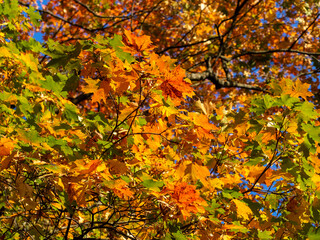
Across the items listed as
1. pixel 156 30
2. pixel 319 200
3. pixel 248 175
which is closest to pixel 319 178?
pixel 319 200

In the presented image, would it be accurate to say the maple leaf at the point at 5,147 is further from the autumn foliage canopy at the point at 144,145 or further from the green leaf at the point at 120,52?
the green leaf at the point at 120,52

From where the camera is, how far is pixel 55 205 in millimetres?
2721

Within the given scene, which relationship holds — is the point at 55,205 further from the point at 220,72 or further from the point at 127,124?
the point at 220,72

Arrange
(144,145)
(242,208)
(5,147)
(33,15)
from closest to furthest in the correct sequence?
1. (5,147)
2. (242,208)
3. (144,145)
4. (33,15)

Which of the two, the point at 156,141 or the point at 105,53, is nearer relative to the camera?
the point at 105,53

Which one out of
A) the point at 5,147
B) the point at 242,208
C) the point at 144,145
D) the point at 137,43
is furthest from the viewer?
the point at 144,145

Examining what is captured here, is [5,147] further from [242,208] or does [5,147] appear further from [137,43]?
[242,208]

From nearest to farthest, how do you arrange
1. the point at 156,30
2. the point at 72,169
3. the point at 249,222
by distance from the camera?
the point at 72,169
the point at 249,222
the point at 156,30

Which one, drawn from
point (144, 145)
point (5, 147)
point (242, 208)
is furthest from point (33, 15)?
point (242, 208)

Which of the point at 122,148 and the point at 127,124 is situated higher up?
the point at 127,124

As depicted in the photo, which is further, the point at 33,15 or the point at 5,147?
the point at 33,15

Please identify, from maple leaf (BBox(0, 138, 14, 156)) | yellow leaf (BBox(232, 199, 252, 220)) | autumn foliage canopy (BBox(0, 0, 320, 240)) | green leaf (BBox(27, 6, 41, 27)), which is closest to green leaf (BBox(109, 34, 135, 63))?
autumn foliage canopy (BBox(0, 0, 320, 240))

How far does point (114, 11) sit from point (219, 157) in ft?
32.8

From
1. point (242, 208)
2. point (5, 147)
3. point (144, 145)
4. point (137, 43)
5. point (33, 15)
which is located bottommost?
point (5, 147)
